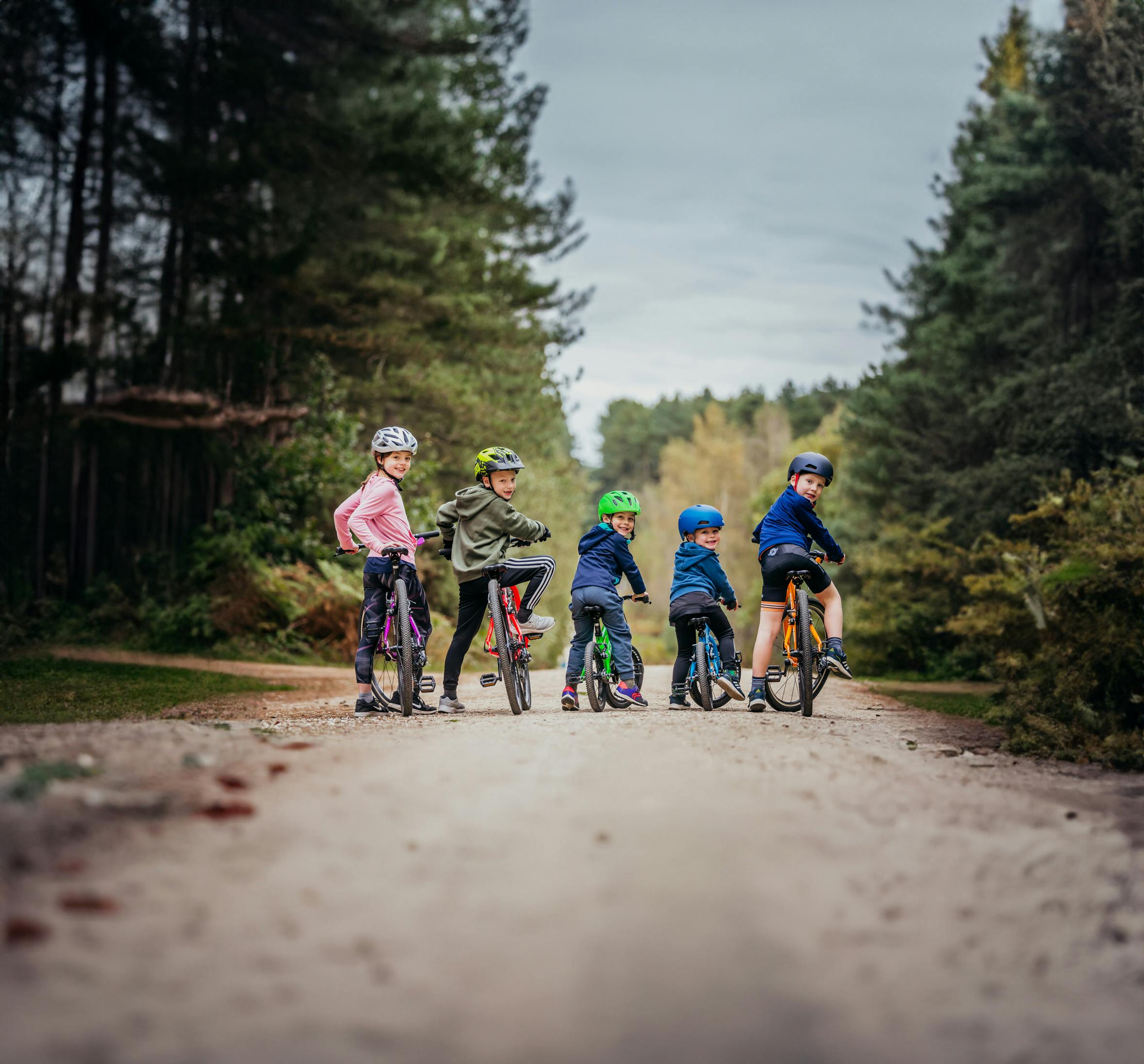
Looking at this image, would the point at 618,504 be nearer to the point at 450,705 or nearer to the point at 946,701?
the point at 450,705

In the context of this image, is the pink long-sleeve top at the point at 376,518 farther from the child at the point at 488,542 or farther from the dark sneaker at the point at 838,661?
the dark sneaker at the point at 838,661

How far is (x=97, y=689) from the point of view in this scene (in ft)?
35.1

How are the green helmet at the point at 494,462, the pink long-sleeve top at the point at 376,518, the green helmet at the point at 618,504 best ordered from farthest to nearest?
1. the green helmet at the point at 618,504
2. the green helmet at the point at 494,462
3. the pink long-sleeve top at the point at 376,518

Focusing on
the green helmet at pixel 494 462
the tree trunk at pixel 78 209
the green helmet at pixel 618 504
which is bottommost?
the green helmet at pixel 618 504

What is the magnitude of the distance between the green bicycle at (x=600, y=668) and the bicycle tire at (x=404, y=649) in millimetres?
1461

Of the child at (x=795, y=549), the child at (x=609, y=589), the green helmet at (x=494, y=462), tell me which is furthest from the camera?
the child at (x=609, y=589)

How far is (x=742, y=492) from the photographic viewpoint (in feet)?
207

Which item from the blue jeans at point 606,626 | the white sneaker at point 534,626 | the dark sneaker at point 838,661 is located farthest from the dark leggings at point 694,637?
the white sneaker at point 534,626

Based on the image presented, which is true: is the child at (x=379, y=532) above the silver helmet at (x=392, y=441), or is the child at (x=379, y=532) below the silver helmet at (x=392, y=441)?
below

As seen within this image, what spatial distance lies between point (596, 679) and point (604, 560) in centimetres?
101

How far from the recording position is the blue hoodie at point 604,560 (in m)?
9.04

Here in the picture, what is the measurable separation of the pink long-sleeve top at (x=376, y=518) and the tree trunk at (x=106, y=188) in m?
10.5

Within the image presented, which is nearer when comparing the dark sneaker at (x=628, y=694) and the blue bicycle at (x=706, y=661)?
the blue bicycle at (x=706, y=661)

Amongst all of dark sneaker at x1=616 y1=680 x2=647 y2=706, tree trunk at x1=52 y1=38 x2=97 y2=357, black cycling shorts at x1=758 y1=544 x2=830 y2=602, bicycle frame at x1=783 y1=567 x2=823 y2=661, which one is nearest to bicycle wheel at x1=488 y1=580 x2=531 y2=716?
dark sneaker at x1=616 y1=680 x2=647 y2=706
